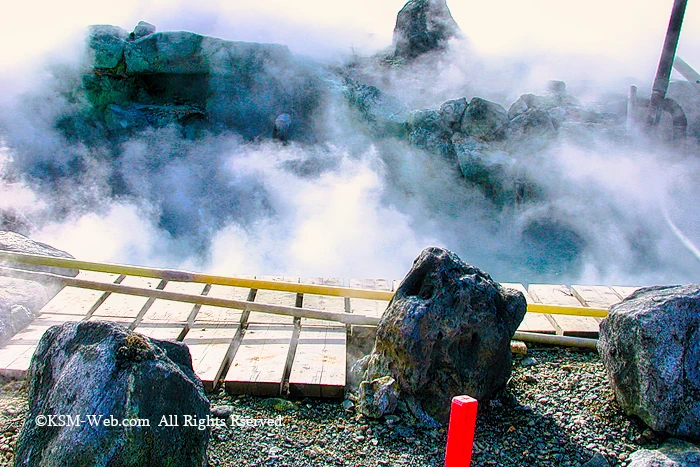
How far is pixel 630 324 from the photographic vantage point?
8.04ft

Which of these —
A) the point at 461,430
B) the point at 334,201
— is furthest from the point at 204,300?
the point at 334,201

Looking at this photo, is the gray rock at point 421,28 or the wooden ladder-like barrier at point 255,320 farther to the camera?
the gray rock at point 421,28

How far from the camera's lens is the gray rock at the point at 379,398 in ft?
8.07

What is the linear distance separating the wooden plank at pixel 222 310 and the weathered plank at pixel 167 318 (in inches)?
2.8

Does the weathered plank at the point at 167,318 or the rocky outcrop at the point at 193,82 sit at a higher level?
the rocky outcrop at the point at 193,82

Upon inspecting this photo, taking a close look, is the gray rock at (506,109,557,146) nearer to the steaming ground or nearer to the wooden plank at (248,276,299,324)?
the steaming ground

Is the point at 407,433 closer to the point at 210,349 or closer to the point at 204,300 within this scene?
the point at 210,349

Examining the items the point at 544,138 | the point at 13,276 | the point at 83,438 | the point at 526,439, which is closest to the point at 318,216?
the point at 544,138

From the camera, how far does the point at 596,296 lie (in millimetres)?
3930

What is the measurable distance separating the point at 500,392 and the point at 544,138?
561cm

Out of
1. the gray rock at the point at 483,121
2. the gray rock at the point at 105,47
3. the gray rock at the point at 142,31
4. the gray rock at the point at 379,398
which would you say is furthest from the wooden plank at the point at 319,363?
the gray rock at the point at 142,31

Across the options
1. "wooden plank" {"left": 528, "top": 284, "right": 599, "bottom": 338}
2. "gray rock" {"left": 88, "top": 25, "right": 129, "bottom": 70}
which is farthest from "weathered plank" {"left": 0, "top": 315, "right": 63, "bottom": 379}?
"gray rock" {"left": 88, "top": 25, "right": 129, "bottom": 70}

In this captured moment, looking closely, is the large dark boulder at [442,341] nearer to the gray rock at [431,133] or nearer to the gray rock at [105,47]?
the gray rock at [431,133]

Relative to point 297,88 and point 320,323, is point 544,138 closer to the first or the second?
point 297,88
